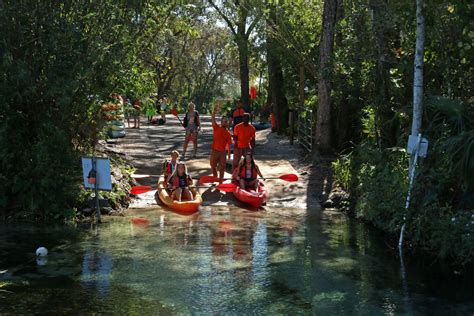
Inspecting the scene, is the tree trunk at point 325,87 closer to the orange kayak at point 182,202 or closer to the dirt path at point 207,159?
the dirt path at point 207,159

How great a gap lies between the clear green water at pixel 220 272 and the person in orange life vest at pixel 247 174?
2046 mm

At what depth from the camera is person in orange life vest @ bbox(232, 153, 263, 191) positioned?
48.5ft

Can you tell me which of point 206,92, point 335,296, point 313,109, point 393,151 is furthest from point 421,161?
point 206,92

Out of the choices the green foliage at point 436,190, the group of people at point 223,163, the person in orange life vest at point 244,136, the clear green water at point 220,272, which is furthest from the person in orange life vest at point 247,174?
the green foliage at point 436,190

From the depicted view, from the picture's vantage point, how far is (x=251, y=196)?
46.4 feet

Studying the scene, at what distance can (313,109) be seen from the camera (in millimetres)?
20891

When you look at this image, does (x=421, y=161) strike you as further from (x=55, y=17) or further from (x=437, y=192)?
(x=55, y=17)

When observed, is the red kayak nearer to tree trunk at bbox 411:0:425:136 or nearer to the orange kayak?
the orange kayak

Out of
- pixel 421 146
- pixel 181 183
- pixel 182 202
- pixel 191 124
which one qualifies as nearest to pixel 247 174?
pixel 181 183

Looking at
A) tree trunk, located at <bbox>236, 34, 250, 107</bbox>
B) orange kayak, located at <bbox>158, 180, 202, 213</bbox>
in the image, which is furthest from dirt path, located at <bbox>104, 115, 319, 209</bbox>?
tree trunk, located at <bbox>236, 34, 250, 107</bbox>

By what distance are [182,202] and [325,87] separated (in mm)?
6439

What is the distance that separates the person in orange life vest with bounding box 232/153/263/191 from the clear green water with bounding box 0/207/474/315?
205 centimetres

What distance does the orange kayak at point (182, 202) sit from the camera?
1355 cm

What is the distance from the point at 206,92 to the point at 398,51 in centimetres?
4895
